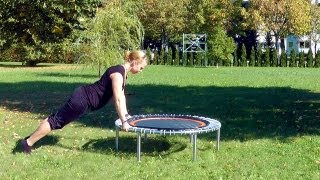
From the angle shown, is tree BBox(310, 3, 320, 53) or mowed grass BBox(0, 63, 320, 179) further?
tree BBox(310, 3, 320, 53)

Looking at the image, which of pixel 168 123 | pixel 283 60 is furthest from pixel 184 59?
pixel 168 123

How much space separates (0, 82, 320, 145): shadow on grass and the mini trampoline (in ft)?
3.50

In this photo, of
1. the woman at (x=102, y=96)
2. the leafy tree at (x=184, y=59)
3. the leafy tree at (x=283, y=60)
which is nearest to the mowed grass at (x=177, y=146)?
the woman at (x=102, y=96)

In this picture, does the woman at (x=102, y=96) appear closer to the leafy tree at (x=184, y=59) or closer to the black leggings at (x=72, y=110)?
the black leggings at (x=72, y=110)

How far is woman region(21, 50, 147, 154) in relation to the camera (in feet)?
24.8

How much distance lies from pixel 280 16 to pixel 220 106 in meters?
40.5

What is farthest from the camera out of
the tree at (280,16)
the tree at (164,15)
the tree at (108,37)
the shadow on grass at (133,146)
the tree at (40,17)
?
the tree at (164,15)

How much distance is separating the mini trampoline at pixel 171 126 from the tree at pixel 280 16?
43.4 metres

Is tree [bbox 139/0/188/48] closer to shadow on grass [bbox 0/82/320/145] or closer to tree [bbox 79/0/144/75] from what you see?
tree [bbox 79/0/144/75]


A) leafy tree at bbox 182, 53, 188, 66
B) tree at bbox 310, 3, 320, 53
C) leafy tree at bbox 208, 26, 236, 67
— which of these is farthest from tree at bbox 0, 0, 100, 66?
tree at bbox 310, 3, 320, 53

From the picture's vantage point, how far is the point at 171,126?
26.3ft

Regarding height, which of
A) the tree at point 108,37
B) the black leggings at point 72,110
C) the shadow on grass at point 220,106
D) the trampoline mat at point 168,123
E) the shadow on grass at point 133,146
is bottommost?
the shadow on grass at point 133,146

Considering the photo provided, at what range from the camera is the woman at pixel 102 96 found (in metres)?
7.57

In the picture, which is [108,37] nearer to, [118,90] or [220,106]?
[220,106]
